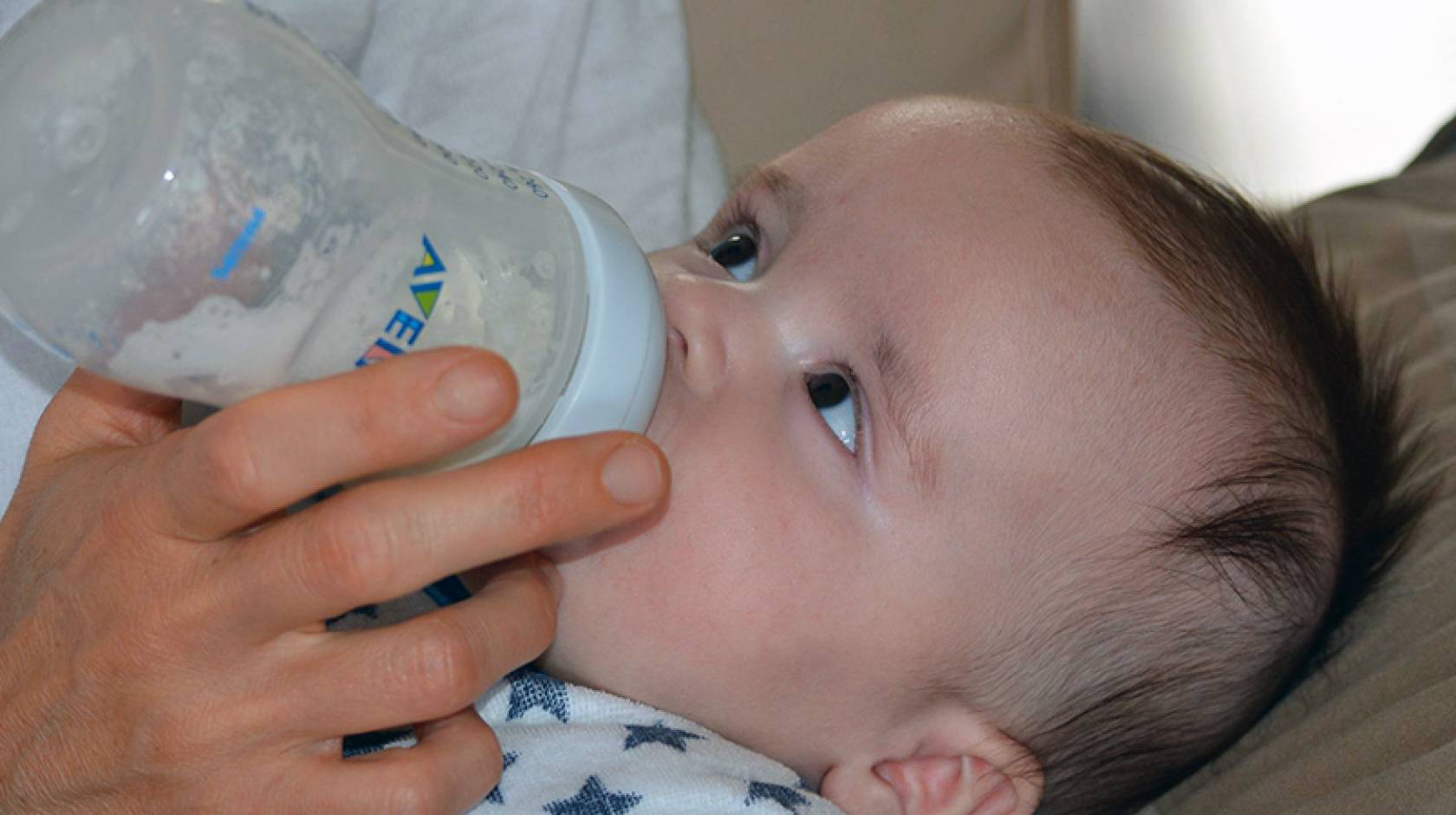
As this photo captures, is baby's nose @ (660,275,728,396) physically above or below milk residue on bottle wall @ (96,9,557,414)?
below

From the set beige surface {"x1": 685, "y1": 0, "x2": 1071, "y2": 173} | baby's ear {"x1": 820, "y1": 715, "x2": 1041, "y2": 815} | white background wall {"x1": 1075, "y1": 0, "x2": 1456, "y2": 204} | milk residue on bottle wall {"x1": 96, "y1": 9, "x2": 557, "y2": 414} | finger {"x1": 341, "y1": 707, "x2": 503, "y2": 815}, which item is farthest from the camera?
white background wall {"x1": 1075, "y1": 0, "x2": 1456, "y2": 204}

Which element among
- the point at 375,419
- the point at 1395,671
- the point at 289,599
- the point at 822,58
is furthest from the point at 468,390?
the point at 822,58

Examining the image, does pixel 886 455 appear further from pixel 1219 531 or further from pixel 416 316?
pixel 416 316

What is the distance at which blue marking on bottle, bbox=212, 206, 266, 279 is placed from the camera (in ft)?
2.43

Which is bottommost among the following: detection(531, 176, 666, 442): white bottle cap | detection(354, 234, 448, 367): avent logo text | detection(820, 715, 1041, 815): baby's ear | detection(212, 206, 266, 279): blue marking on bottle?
detection(820, 715, 1041, 815): baby's ear

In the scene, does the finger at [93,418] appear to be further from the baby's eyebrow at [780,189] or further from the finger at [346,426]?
the baby's eyebrow at [780,189]

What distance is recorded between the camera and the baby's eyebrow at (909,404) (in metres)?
1.06

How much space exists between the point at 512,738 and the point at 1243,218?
75 cm

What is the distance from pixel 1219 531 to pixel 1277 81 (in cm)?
223

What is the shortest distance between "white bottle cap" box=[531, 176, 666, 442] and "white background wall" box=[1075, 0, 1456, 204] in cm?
206

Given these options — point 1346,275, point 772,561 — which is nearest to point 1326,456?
point 772,561

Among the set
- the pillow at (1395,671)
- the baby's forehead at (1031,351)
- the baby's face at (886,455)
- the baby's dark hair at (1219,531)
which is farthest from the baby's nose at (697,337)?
the pillow at (1395,671)

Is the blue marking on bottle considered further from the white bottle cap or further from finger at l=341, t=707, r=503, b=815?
finger at l=341, t=707, r=503, b=815

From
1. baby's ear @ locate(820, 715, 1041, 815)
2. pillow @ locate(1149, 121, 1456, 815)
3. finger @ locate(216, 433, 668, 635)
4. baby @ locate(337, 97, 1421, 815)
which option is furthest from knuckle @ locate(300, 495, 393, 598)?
pillow @ locate(1149, 121, 1456, 815)
